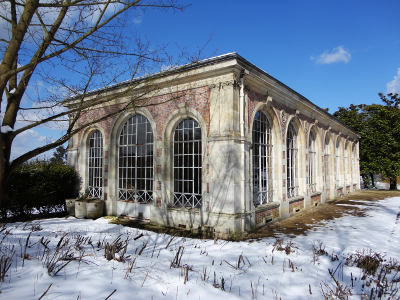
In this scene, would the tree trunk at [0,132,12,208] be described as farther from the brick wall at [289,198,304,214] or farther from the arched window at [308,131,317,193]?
the arched window at [308,131,317,193]

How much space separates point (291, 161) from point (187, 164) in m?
5.47

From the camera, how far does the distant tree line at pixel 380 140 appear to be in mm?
21953

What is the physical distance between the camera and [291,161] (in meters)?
11.6

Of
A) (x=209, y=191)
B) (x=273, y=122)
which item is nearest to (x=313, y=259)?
(x=209, y=191)

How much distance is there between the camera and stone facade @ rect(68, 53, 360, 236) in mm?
7379

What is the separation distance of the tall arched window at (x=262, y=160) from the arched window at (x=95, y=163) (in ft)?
21.4

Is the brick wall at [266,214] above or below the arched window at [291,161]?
below

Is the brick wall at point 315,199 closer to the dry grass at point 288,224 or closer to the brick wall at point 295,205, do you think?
the dry grass at point 288,224

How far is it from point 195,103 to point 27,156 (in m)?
5.43

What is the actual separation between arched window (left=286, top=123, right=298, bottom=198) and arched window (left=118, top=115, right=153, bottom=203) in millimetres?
5908

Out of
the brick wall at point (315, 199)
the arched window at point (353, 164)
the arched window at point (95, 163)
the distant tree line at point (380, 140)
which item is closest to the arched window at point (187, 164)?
the arched window at point (95, 163)

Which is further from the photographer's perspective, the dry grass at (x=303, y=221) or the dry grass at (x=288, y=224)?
the dry grass at (x=303, y=221)

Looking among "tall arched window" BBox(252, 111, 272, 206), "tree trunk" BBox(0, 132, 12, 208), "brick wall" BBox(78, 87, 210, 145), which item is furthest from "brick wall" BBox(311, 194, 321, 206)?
"tree trunk" BBox(0, 132, 12, 208)

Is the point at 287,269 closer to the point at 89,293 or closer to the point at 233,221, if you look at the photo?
the point at 233,221
